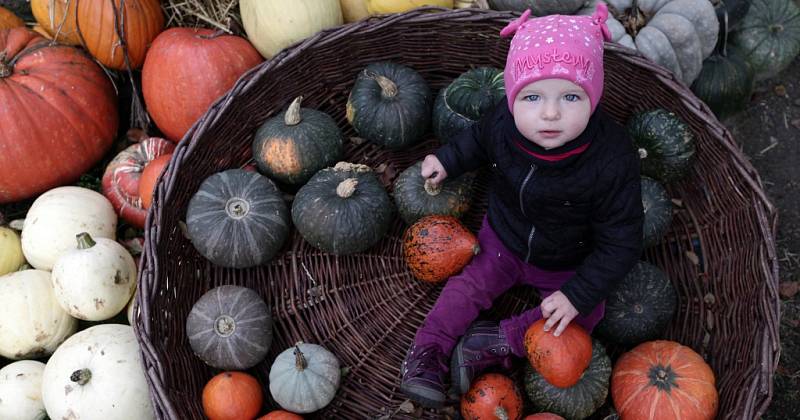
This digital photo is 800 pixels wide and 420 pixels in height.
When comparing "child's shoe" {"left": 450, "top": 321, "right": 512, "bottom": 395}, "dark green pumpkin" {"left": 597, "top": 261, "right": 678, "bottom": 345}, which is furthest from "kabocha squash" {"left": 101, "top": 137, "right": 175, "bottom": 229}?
"dark green pumpkin" {"left": 597, "top": 261, "right": 678, "bottom": 345}

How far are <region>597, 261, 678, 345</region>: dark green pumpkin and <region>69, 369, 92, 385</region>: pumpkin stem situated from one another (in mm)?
2082

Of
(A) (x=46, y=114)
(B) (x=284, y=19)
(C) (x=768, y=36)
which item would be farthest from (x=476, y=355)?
(C) (x=768, y=36)

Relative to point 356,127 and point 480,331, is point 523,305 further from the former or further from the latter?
point 356,127

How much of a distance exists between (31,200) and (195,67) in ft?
4.11

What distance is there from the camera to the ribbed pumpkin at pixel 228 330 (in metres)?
2.49

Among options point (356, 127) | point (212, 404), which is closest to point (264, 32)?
point (356, 127)

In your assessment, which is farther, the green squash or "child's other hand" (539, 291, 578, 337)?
the green squash

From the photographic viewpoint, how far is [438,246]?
2637mm

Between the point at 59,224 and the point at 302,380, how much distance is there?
4.67 ft

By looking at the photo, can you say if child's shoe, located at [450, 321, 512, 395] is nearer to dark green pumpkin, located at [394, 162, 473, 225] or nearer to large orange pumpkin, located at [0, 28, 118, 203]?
dark green pumpkin, located at [394, 162, 473, 225]

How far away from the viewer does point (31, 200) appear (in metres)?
3.48

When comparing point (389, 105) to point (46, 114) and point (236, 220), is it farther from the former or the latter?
point (46, 114)

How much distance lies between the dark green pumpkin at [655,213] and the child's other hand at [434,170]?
34.6 inches

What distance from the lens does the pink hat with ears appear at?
1.93 m
